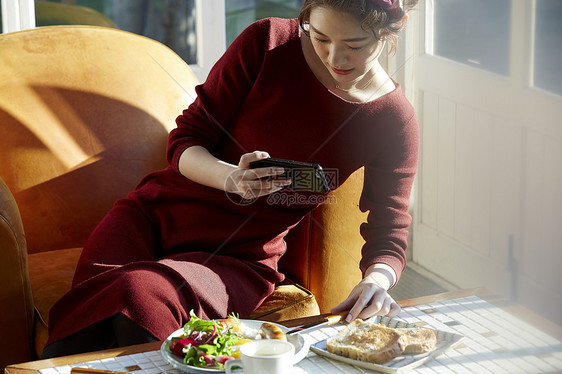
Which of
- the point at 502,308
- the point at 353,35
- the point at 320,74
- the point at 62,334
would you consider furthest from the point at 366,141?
the point at 502,308

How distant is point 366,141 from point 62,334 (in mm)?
679

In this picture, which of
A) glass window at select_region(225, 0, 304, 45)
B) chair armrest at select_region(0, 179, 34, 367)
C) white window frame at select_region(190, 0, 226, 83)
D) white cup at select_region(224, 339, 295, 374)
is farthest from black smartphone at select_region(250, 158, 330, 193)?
glass window at select_region(225, 0, 304, 45)

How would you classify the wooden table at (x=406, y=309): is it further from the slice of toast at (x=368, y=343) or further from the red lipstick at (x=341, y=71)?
the red lipstick at (x=341, y=71)

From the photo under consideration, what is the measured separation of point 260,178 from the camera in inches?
44.9

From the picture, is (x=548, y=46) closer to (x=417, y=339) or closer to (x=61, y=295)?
(x=417, y=339)

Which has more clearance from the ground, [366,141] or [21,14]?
[21,14]

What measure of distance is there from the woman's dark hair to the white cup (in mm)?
566

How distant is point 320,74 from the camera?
129cm

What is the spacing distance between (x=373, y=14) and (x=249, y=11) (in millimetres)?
1594

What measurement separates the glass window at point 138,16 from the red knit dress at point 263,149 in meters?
1.14

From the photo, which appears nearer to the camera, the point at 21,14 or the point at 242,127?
the point at 242,127

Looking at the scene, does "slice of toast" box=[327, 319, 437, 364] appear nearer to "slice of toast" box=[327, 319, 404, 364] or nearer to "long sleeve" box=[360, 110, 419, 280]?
"slice of toast" box=[327, 319, 404, 364]

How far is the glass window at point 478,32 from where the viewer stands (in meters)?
0.32

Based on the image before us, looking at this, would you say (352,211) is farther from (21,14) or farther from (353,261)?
(21,14)
